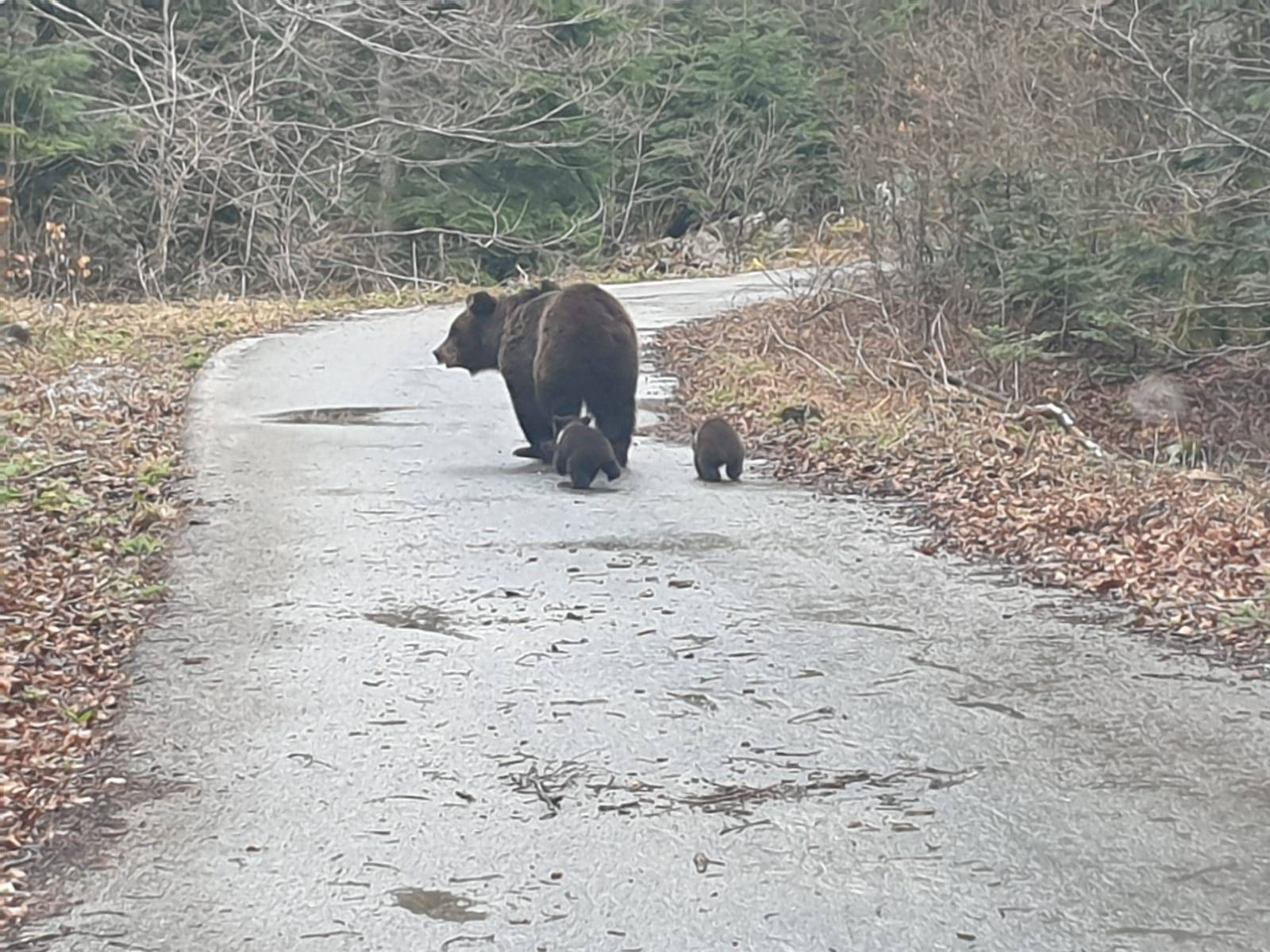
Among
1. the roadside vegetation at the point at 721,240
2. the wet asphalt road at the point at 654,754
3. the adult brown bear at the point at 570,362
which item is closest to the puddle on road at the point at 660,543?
the wet asphalt road at the point at 654,754

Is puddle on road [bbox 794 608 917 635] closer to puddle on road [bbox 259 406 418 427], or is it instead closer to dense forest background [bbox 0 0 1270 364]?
dense forest background [bbox 0 0 1270 364]

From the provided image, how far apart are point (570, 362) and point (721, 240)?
28.0m

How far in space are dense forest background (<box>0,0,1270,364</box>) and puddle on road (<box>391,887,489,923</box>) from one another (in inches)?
308

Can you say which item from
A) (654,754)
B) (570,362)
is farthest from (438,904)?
(570,362)

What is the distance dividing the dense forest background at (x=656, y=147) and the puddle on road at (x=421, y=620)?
4839mm

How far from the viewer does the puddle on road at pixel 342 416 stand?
14992 mm

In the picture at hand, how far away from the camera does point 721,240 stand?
39156 millimetres

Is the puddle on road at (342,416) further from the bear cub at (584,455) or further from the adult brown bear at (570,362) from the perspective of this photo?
the bear cub at (584,455)

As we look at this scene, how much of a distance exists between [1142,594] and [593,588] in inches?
103

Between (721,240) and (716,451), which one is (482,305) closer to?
(716,451)

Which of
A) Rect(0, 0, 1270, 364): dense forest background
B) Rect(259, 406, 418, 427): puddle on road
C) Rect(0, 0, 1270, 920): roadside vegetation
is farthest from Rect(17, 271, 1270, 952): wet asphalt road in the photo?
Rect(0, 0, 1270, 364): dense forest background

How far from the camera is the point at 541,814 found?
5.71 meters

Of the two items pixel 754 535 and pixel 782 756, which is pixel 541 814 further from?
pixel 754 535

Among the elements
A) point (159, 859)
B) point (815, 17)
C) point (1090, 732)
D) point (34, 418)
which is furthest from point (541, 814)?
point (815, 17)
